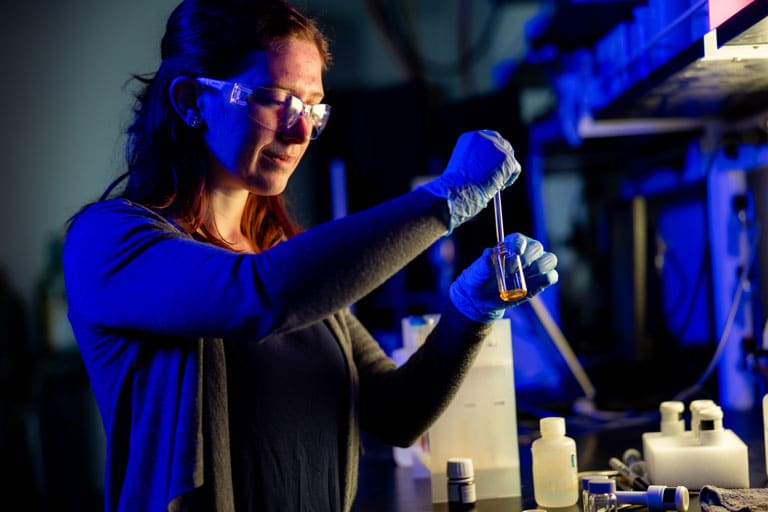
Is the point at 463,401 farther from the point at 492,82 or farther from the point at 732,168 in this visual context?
the point at 492,82

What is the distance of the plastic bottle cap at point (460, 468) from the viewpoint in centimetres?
135

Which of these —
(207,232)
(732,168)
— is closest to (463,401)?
(207,232)

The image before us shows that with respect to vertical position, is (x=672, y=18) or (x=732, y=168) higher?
(x=672, y=18)

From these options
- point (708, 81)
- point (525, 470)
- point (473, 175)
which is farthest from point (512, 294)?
point (708, 81)

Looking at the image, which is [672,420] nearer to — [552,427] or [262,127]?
[552,427]

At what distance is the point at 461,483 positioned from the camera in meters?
1.36

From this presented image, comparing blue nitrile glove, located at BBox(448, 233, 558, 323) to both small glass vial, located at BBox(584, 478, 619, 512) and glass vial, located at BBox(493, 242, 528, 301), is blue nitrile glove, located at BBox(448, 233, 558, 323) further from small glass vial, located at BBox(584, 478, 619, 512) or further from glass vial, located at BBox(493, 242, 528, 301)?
small glass vial, located at BBox(584, 478, 619, 512)

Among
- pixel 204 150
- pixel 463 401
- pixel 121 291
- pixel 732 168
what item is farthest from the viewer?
pixel 732 168

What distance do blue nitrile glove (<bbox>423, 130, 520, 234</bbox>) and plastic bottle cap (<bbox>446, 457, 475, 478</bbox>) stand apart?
0.52 m

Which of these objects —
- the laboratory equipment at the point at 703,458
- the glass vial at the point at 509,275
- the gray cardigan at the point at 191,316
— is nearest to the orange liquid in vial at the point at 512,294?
the glass vial at the point at 509,275

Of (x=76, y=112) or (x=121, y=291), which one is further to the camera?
(x=76, y=112)

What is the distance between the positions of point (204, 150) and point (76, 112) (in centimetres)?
256

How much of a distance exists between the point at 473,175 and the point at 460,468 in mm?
572

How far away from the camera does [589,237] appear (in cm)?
336
